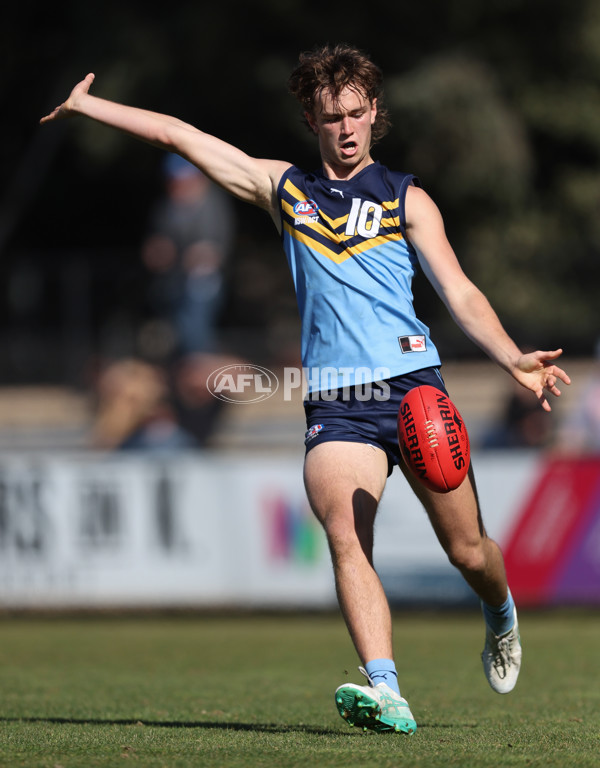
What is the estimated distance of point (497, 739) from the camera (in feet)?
16.0

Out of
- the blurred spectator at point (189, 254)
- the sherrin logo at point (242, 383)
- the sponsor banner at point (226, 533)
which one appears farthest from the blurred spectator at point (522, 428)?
the blurred spectator at point (189, 254)

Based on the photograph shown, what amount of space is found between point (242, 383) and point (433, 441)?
8815 mm

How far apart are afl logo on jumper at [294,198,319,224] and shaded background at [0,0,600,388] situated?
47.1 feet

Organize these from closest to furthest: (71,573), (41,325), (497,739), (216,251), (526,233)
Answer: (497,739), (71,573), (216,251), (41,325), (526,233)

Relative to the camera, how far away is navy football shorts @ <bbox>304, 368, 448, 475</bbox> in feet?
16.6

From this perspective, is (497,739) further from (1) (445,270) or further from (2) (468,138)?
(2) (468,138)

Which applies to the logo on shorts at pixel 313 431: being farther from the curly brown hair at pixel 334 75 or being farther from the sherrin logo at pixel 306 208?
the curly brown hair at pixel 334 75

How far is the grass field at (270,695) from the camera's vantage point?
4477mm

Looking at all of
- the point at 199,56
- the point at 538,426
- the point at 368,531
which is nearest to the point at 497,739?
the point at 368,531

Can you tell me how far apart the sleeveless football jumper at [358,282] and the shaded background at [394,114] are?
14404mm

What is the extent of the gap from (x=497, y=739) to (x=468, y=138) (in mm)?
17103

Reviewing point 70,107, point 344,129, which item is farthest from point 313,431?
point 70,107

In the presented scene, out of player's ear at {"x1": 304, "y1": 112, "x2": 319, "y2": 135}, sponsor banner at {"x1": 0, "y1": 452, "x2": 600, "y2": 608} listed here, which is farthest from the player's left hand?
sponsor banner at {"x1": 0, "y1": 452, "x2": 600, "y2": 608}

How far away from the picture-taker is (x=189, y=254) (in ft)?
52.0
